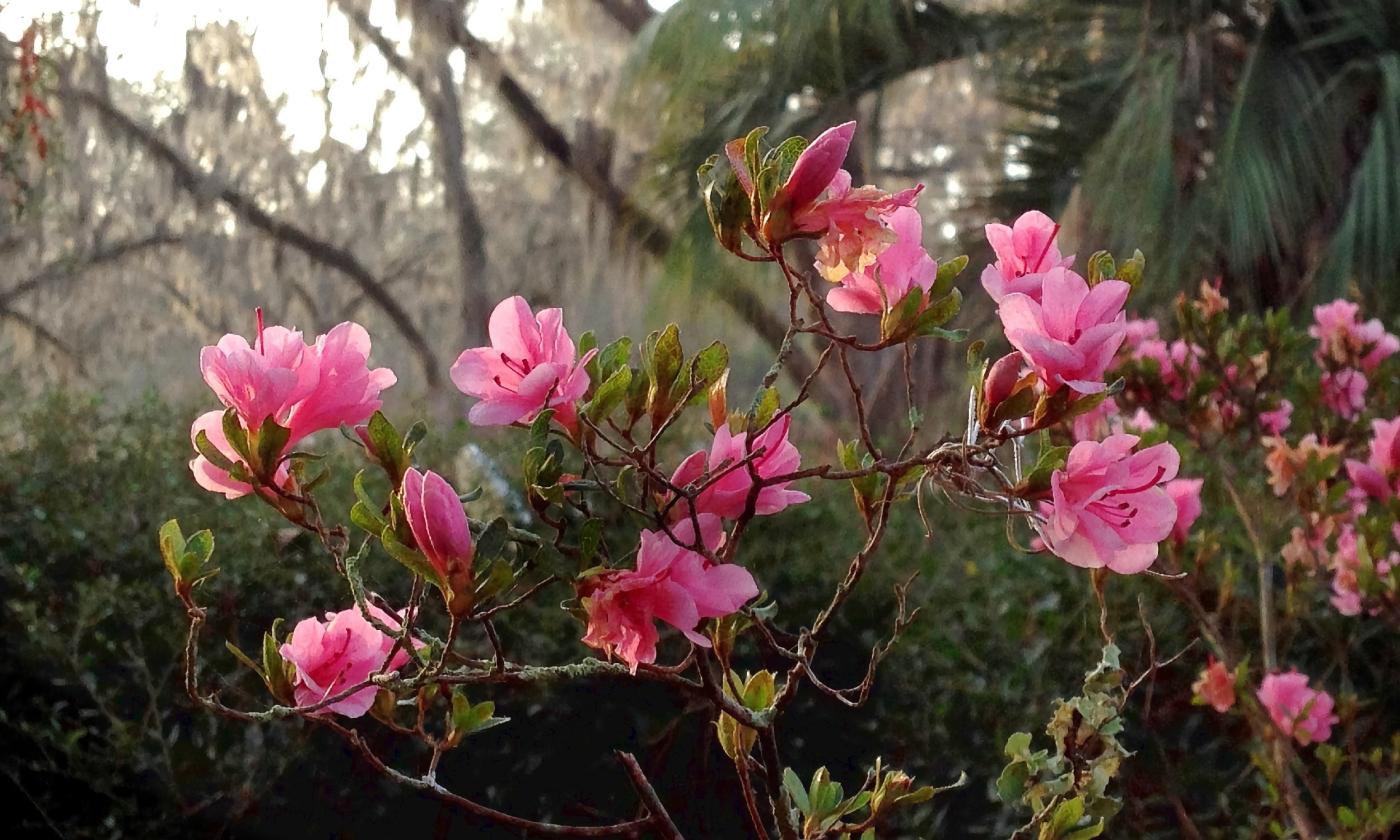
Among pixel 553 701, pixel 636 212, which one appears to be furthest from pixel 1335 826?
→ pixel 636 212

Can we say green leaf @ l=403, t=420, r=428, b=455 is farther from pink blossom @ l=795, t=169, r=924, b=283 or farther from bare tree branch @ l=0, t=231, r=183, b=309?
bare tree branch @ l=0, t=231, r=183, b=309

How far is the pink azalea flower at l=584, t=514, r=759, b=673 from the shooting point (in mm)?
479

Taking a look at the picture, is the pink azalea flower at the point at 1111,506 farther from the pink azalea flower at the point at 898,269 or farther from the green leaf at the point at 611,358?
the green leaf at the point at 611,358

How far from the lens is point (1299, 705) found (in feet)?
4.17

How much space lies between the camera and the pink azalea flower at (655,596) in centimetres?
48

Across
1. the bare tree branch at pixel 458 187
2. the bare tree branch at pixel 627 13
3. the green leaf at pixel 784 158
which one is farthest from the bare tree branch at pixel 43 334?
the green leaf at pixel 784 158

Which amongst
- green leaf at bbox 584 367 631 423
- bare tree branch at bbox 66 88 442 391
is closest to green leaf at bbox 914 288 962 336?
green leaf at bbox 584 367 631 423

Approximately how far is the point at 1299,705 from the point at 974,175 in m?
5.47

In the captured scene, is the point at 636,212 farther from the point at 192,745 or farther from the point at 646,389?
the point at 646,389

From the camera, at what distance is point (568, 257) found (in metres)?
5.91

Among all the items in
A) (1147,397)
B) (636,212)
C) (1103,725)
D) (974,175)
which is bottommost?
(974,175)

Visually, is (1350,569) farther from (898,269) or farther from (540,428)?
(540,428)

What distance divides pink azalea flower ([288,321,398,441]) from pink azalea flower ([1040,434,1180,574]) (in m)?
0.31

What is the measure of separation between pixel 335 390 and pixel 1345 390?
1413 mm
